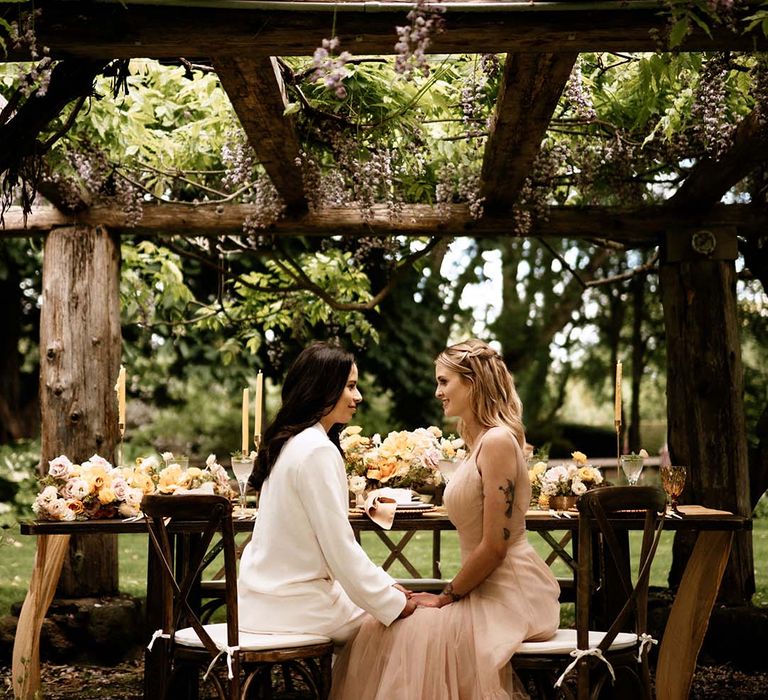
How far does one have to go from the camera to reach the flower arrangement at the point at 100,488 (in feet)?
13.5

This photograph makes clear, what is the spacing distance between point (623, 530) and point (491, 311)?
44.4 ft

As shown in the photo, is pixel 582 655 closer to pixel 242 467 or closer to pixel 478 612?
pixel 478 612

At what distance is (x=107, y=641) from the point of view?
5.78m

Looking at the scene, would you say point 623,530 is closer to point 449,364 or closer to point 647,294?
point 449,364

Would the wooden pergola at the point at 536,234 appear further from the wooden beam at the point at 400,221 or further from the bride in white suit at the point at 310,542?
the bride in white suit at the point at 310,542

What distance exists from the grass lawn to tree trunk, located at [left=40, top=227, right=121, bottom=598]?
1.59 m

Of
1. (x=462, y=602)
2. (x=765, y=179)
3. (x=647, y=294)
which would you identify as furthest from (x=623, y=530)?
(x=647, y=294)

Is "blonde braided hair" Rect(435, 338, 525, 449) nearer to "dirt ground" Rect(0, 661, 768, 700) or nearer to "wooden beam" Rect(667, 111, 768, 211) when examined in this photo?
"wooden beam" Rect(667, 111, 768, 211)

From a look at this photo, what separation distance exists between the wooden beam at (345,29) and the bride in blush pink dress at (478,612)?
1138mm

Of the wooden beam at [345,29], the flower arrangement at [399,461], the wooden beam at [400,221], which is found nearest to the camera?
the wooden beam at [345,29]

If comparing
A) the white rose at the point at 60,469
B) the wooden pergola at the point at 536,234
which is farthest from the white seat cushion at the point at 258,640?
the wooden pergola at the point at 536,234

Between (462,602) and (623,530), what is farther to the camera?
(623,530)

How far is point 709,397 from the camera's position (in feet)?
20.1

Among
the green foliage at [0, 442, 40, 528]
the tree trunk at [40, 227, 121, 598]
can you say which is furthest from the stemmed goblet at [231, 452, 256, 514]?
the green foliage at [0, 442, 40, 528]
